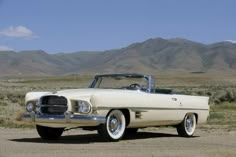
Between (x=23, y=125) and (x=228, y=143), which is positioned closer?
(x=228, y=143)

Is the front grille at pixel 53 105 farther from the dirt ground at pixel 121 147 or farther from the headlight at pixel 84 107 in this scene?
the dirt ground at pixel 121 147

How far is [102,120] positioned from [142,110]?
131 cm

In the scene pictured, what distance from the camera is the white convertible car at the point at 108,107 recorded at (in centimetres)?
1164

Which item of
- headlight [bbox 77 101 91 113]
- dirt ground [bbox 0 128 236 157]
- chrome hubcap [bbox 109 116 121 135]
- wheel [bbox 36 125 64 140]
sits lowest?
dirt ground [bbox 0 128 236 157]

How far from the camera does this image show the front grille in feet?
38.7

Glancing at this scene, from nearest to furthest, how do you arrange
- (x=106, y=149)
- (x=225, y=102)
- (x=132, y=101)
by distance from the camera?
(x=106, y=149) → (x=132, y=101) → (x=225, y=102)

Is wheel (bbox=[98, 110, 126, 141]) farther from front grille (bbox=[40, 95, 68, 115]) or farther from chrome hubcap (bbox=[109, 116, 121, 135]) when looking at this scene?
front grille (bbox=[40, 95, 68, 115])

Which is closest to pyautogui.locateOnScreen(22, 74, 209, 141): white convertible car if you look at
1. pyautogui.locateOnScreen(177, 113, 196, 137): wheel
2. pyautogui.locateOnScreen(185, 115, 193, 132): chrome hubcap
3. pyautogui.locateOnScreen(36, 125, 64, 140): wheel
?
pyautogui.locateOnScreen(36, 125, 64, 140): wheel

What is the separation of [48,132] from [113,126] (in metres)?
1.62

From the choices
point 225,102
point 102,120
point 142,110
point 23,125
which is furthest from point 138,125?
point 225,102

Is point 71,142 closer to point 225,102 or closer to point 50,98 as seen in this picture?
point 50,98

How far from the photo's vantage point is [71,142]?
12.0 m

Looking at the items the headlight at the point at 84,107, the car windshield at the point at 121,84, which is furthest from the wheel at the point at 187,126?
the headlight at the point at 84,107

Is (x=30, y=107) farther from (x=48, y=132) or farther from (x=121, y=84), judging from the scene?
(x=121, y=84)
